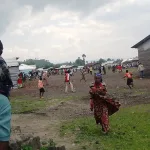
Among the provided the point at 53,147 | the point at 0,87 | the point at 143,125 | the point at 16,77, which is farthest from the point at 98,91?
the point at 16,77

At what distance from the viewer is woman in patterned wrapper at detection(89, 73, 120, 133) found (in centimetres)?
890

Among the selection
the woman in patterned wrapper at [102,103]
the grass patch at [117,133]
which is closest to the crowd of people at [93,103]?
the woman in patterned wrapper at [102,103]

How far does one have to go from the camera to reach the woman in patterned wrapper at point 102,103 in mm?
8898

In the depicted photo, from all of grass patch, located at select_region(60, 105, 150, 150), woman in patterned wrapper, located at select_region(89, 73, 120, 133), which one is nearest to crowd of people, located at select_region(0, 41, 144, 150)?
woman in patterned wrapper, located at select_region(89, 73, 120, 133)

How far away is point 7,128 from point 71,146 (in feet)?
14.5

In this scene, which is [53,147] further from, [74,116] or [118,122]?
[74,116]

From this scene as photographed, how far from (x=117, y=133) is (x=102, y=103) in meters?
0.81

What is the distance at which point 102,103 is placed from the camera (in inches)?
353

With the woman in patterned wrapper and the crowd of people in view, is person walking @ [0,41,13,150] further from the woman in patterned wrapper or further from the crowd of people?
the woman in patterned wrapper

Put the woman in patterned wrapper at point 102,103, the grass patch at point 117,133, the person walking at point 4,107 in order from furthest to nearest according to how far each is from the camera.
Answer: the woman in patterned wrapper at point 102,103
the grass patch at point 117,133
the person walking at point 4,107

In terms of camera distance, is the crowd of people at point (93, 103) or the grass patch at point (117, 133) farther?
the grass patch at point (117, 133)

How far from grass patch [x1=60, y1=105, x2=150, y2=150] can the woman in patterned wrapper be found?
13.1 inches

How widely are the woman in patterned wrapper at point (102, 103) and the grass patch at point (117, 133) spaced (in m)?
0.33

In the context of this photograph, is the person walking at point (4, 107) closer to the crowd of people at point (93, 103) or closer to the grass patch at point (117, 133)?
the crowd of people at point (93, 103)
